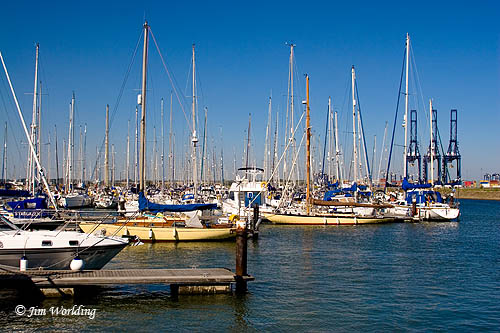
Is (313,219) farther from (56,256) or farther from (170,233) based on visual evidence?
(56,256)

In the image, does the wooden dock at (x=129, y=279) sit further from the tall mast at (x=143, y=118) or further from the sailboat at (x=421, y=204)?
the sailboat at (x=421, y=204)


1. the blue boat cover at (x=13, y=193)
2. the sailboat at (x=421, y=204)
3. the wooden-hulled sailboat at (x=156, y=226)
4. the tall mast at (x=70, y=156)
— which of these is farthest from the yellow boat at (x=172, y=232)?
the tall mast at (x=70, y=156)

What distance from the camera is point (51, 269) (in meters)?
20.4

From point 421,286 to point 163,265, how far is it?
1248cm

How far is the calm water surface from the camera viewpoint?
1700 cm

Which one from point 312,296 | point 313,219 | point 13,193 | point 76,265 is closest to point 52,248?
point 76,265

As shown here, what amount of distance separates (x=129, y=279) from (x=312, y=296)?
7.11 meters

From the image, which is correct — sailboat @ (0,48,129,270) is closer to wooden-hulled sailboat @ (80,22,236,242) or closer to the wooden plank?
the wooden plank

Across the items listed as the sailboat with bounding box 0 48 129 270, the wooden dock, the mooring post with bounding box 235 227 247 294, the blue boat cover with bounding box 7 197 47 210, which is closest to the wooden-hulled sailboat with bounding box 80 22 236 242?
the sailboat with bounding box 0 48 129 270

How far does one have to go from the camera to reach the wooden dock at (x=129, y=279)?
60.8 feet

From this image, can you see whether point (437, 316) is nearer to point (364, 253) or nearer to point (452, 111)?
point (364, 253)

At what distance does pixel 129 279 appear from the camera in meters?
18.8

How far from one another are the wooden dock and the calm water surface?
50cm

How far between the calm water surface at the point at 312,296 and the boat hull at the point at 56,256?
4.68 ft
